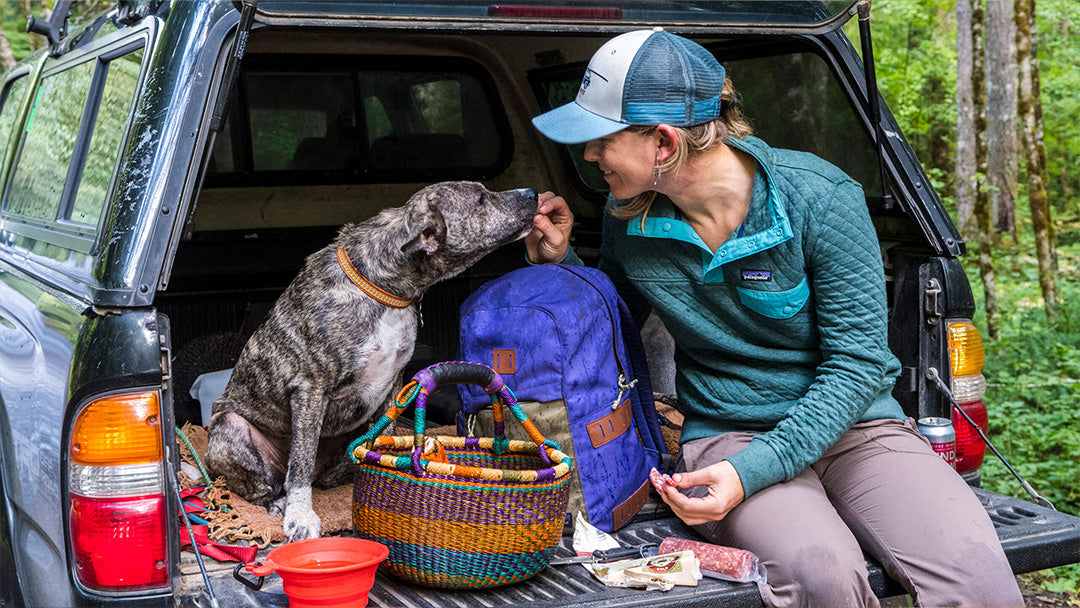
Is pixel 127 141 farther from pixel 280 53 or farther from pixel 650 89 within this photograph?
pixel 280 53

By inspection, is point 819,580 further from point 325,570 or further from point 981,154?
point 981,154

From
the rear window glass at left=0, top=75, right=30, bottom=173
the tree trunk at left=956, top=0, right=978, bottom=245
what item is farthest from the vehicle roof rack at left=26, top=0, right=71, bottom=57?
the tree trunk at left=956, top=0, right=978, bottom=245

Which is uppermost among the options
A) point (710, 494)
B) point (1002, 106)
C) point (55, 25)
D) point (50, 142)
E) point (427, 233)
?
point (1002, 106)

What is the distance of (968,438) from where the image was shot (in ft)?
10.5

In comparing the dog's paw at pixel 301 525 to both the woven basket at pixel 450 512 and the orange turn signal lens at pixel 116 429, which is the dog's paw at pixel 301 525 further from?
the orange turn signal lens at pixel 116 429

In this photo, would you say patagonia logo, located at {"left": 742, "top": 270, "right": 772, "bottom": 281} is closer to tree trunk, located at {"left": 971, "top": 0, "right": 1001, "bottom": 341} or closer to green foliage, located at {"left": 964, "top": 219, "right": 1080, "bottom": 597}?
green foliage, located at {"left": 964, "top": 219, "right": 1080, "bottom": 597}

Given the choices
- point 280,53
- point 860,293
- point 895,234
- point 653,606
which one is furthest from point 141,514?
point 280,53

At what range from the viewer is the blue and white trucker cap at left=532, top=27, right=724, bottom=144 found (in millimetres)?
2686

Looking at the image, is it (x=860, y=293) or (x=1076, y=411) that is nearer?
(x=860, y=293)

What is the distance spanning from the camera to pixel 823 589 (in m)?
2.45

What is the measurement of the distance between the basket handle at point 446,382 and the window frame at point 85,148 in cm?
85

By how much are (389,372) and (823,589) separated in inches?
66.5

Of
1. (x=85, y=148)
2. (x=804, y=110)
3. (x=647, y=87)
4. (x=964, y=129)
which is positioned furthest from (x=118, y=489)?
(x=964, y=129)

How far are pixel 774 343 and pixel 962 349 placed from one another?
71 cm
